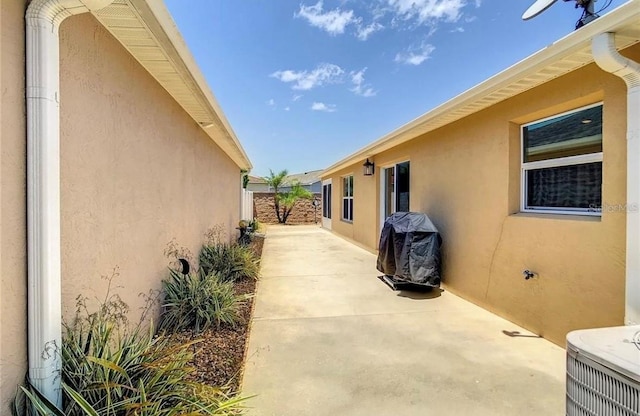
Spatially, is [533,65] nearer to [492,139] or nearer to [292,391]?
[492,139]

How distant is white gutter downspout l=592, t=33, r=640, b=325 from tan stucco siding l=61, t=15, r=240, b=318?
423 cm

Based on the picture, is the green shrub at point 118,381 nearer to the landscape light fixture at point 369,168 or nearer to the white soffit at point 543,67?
the white soffit at point 543,67

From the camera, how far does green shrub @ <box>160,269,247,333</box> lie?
13.7ft

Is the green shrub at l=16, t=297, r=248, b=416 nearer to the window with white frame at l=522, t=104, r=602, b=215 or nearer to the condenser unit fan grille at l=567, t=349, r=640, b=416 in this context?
the condenser unit fan grille at l=567, t=349, r=640, b=416

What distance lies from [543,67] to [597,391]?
3.29 meters

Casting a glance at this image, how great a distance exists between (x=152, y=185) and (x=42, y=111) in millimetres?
2196

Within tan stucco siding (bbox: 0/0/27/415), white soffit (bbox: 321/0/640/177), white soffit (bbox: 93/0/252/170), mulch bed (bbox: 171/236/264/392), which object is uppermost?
white soffit (bbox: 321/0/640/177)

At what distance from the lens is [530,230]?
447cm

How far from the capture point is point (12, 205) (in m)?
1.73

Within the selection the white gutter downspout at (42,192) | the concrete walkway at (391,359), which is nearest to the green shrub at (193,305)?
the concrete walkway at (391,359)

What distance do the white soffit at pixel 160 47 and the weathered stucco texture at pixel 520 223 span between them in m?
4.17

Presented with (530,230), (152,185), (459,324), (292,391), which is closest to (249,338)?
(292,391)

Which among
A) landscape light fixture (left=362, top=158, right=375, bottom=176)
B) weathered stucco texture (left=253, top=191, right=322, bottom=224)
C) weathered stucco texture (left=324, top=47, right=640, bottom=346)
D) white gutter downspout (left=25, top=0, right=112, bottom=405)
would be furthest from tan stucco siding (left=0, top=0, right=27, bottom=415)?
weathered stucco texture (left=253, top=191, right=322, bottom=224)

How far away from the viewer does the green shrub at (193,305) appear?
417 cm
